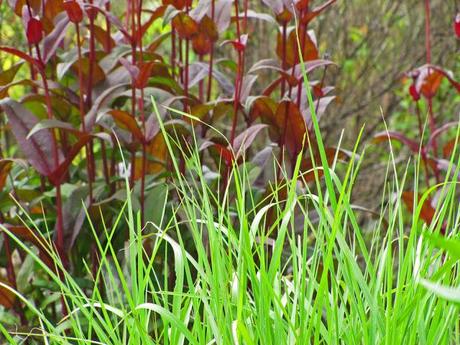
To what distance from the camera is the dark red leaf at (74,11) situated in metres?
1.86

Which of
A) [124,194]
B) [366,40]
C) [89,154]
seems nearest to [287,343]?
[124,194]

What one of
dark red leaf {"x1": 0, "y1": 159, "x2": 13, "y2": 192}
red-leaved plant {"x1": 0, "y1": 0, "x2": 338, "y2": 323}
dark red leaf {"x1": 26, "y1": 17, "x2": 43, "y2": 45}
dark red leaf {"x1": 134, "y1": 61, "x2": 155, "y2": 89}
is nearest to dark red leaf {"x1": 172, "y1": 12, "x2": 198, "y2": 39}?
red-leaved plant {"x1": 0, "y1": 0, "x2": 338, "y2": 323}

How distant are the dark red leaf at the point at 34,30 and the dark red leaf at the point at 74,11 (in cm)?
7

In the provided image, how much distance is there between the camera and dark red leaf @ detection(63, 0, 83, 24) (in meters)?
1.86

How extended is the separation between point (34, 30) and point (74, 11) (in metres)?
0.10

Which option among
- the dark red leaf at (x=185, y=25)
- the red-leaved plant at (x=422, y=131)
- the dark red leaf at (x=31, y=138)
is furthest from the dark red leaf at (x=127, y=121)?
the red-leaved plant at (x=422, y=131)

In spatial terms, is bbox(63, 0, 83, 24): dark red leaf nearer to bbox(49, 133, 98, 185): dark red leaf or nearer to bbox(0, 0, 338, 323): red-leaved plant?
bbox(0, 0, 338, 323): red-leaved plant

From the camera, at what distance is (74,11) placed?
1.88m

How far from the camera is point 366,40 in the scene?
420cm

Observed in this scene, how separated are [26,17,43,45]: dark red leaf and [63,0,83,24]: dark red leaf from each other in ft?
0.23

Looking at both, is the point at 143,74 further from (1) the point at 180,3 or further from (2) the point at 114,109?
(1) the point at 180,3

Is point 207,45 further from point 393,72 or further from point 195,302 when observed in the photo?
point 393,72

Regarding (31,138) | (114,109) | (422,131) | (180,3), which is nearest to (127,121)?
(114,109)

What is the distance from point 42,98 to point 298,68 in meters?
0.62
